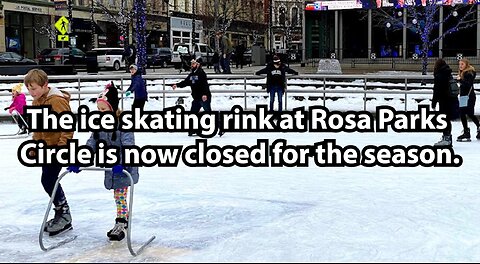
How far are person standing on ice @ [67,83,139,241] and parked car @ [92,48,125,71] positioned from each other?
35523 mm

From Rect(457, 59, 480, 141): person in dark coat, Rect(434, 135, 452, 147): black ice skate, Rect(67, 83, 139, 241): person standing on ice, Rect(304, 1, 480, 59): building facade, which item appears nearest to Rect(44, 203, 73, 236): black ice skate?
Rect(67, 83, 139, 241): person standing on ice

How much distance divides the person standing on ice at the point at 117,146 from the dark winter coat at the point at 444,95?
7684mm

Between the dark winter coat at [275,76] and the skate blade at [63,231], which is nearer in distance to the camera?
the skate blade at [63,231]

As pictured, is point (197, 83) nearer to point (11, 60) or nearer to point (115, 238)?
point (115, 238)

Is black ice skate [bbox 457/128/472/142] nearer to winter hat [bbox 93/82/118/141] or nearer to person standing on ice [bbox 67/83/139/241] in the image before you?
person standing on ice [bbox 67/83/139/241]

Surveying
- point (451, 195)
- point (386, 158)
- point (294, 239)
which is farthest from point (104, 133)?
point (386, 158)

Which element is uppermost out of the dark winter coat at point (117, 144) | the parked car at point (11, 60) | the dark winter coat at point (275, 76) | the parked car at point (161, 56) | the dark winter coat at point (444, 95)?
the parked car at point (161, 56)

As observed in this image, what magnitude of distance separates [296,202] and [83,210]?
2.36m

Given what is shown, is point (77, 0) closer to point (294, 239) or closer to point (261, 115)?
point (261, 115)

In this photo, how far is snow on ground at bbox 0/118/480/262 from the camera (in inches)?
233

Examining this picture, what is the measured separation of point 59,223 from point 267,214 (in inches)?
84.0

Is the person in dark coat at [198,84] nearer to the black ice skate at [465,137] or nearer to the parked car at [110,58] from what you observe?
the black ice skate at [465,137]

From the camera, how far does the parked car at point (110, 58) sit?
41.0m

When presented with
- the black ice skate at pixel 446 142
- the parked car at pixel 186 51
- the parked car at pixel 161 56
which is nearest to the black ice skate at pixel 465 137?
the black ice skate at pixel 446 142
